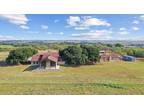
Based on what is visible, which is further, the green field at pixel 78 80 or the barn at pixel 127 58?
the barn at pixel 127 58

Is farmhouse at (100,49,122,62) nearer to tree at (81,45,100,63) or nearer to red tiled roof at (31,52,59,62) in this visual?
tree at (81,45,100,63)

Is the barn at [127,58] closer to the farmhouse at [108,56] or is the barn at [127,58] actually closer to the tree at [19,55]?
the farmhouse at [108,56]

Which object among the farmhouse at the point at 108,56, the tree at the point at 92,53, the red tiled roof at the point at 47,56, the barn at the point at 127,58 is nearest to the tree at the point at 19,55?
the red tiled roof at the point at 47,56

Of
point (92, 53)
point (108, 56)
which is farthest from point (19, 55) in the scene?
point (108, 56)

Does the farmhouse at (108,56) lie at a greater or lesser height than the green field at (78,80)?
greater
